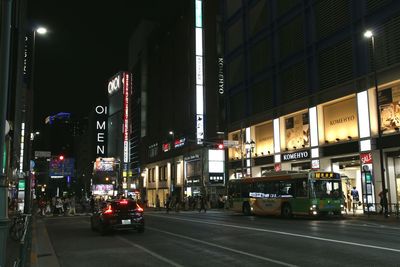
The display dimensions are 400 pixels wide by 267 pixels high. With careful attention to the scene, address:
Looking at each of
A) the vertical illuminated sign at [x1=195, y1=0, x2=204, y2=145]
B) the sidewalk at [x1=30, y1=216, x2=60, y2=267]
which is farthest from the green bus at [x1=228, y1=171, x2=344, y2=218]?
the vertical illuminated sign at [x1=195, y1=0, x2=204, y2=145]

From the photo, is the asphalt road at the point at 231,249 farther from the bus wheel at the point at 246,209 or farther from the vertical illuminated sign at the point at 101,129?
Answer: the vertical illuminated sign at the point at 101,129

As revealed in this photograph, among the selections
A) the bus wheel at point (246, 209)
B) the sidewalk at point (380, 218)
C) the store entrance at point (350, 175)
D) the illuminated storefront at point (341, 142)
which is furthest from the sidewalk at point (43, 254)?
the store entrance at point (350, 175)

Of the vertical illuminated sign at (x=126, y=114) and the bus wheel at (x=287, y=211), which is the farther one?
the vertical illuminated sign at (x=126, y=114)

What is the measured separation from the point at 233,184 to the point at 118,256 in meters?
26.0

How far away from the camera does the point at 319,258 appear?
1171 centimetres

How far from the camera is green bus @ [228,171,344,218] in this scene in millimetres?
29359

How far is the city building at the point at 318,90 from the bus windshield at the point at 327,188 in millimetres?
2588

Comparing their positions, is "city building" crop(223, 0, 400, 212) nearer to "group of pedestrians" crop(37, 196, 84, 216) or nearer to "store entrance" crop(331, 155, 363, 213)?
"store entrance" crop(331, 155, 363, 213)

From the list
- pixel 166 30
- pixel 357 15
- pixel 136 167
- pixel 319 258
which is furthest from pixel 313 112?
pixel 136 167

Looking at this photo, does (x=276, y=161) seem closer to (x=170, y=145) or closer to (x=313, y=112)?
(x=313, y=112)

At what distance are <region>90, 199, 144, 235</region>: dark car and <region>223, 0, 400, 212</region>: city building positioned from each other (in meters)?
16.2

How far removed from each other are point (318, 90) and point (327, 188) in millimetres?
12844

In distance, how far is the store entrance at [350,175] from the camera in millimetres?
36156

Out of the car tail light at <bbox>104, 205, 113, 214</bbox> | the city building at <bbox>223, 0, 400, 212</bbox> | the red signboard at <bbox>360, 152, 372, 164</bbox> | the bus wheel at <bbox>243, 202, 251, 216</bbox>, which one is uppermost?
the city building at <bbox>223, 0, 400, 212</bbox>
